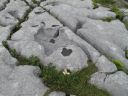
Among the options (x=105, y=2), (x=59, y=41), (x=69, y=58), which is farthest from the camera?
(x=105, y=2)

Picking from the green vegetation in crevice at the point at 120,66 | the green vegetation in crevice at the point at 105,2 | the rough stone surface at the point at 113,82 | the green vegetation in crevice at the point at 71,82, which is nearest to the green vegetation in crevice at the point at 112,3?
the green vegetation in crevice at the point at 105,2

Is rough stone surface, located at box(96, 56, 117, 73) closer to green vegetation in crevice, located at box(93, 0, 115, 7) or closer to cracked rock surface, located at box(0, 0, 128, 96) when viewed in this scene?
cracked rock surface, located at box(0, 0, 128, 96)

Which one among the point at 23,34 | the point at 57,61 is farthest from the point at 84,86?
the point at 23,34

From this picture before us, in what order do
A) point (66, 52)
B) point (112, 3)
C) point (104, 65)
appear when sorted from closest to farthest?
point (104, 65) → point (66, 52) → point (112, 3)

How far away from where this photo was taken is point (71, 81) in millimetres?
9828

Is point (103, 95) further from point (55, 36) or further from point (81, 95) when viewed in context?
point (55, 36)

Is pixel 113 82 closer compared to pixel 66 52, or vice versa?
pixel 113 82

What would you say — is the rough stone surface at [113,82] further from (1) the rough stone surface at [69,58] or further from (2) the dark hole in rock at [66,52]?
(2) the dark hole in rock at [66,52]

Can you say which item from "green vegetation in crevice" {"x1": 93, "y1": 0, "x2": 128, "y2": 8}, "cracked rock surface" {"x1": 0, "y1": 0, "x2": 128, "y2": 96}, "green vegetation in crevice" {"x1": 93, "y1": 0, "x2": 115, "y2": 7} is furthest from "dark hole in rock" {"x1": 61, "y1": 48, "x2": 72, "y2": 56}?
"green vegetation in crevice" {"x1": 93, "y1": 0, "x2": 115, "y2": 7}

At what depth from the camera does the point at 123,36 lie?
12.8 metres

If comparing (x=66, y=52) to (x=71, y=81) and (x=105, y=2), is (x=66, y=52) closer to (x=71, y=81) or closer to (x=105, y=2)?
(x=71, y=81)

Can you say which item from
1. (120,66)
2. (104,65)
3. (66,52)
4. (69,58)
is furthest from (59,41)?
(120,66)

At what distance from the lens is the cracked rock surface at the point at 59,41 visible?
982cm

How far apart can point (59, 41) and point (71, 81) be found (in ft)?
10.5
